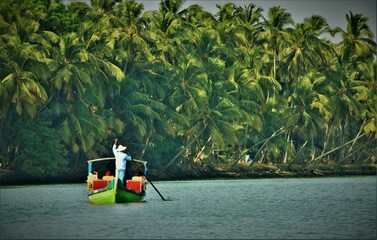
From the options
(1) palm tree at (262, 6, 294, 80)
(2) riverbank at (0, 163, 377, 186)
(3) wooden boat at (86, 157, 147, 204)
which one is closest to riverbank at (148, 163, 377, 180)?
(2) riverbank at (0, 163, 377, 186)

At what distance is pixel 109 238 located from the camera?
2942 centimetres

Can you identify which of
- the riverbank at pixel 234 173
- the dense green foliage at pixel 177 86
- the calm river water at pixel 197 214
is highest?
the dense green foliage at pixel 177 86

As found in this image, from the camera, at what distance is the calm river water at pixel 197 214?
3105cm

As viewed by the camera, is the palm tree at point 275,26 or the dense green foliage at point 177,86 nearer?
the dense green foliage at point 177,86

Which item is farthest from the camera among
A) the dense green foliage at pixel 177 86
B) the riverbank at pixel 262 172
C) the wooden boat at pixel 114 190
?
the riverbank at pixel 262 172

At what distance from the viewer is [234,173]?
245ft

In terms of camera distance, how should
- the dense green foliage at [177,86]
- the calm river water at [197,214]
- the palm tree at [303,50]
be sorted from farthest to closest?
the palm tree at [303,50]
the dense green foliage at [177,86]
the calm river water at [197,214]

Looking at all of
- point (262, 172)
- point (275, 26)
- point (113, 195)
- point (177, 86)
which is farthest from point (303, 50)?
point (113, 195)

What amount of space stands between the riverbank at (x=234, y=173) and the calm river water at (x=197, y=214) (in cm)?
387

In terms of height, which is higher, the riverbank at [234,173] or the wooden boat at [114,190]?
the riverbank at [234,173]

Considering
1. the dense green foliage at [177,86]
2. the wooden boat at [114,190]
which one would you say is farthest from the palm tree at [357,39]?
the wooden boat at [114,190]

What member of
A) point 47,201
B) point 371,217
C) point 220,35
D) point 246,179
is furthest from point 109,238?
point 220,35

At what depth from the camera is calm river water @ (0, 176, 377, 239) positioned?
31.0 m

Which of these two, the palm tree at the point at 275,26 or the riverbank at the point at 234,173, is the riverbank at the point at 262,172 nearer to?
the riverbank at the point at 234,173
